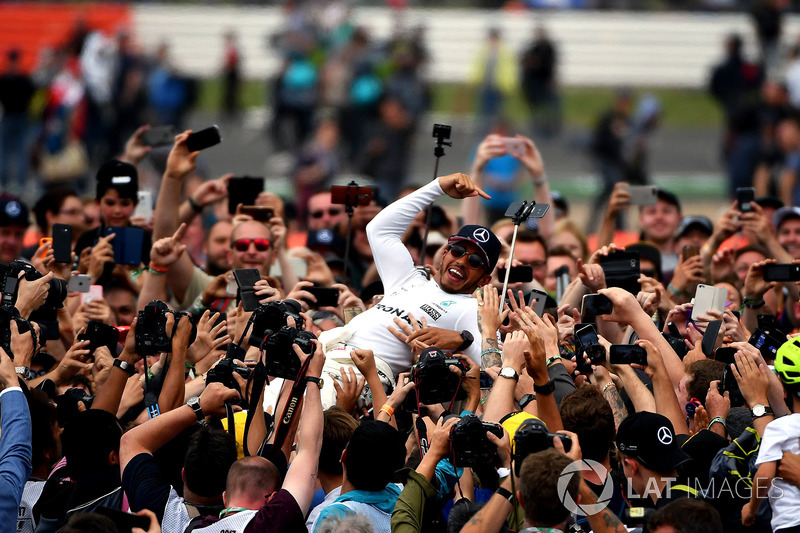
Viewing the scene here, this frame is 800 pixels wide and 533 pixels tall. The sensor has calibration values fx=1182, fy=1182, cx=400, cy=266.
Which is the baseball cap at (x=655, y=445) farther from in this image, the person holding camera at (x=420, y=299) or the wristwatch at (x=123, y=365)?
the wristwatch at (x=123, y=365)

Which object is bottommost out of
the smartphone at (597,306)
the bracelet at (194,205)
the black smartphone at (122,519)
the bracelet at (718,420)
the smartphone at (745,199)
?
the black smartphone at (122,519)

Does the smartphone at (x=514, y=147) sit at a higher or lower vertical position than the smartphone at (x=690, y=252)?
higher

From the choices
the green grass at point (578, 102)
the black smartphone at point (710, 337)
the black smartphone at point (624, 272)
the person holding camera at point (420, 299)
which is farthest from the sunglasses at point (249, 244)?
the green grass at point (578, 102)

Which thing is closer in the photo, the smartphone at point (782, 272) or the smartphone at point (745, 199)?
the smartphone at point (782, 272)

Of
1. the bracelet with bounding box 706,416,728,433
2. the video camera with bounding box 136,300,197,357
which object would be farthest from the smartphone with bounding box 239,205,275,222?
the bracelet with bounding box 706,416,728,433

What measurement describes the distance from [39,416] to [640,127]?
14833 millimetres

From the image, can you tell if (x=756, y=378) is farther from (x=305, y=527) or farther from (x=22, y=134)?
(x=22, y=134)

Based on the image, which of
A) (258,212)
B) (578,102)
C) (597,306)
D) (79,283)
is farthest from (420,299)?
(578,102)

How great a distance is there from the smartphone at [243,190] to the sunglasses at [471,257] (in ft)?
7.59

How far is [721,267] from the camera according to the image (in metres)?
8.70

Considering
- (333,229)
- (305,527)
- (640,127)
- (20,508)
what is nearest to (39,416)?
(20,508)

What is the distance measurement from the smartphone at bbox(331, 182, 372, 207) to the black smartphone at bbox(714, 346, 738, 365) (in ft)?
9.77

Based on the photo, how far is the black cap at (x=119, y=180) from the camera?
28.7 ft

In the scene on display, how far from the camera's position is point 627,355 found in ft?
19.7
